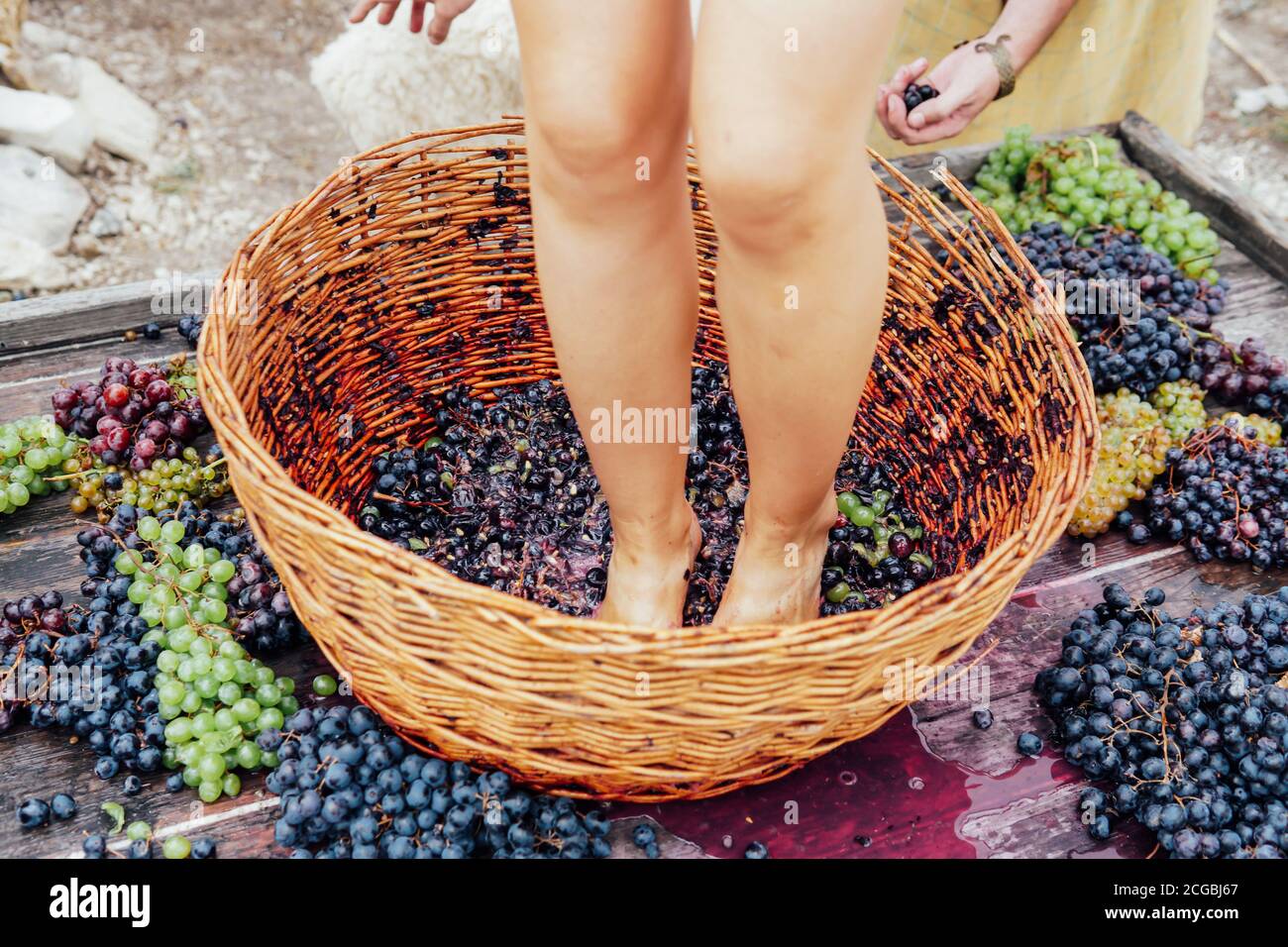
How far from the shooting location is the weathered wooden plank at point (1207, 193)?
6.95 ft

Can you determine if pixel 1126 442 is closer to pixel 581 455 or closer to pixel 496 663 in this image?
pixel 581 455

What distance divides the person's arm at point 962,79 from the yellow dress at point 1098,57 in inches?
8.1

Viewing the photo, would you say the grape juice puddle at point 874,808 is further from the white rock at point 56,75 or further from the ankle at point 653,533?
the white rock at point 56,75

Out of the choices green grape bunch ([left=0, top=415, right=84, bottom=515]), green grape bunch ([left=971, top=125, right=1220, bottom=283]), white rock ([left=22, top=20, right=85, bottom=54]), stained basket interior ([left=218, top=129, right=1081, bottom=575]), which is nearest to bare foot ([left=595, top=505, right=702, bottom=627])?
stained basket interior ([left=218, top=129, right=1081, bottom=575])

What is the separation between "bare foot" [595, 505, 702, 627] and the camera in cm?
144

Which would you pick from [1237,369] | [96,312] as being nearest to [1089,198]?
[1237,369]

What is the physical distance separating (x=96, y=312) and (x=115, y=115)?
5.29 ft

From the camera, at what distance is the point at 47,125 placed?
9.73ft

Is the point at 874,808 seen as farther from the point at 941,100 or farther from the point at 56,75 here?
the point at 56,75

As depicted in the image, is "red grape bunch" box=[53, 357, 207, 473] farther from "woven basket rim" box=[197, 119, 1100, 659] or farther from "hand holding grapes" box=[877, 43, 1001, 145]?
"hand holding grapes" box=[877, 43, 1001, 145]

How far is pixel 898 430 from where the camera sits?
5.88 ft

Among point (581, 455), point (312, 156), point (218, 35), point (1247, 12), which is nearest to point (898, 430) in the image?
point (581, 455)

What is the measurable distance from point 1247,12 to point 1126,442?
11.0 ft

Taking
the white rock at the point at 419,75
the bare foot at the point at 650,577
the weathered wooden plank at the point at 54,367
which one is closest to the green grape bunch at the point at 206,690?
the bare foot at the point at 650,577
